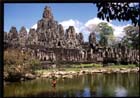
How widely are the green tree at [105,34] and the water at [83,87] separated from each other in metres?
0.44

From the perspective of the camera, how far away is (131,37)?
7.74 metres

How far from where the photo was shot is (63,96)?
7.55 metres

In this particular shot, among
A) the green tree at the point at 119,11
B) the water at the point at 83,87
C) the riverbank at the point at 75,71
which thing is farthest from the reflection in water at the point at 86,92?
the green tree at the point at 119,11

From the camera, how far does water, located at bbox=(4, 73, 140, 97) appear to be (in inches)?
297

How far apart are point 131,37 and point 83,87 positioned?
883 millimetres

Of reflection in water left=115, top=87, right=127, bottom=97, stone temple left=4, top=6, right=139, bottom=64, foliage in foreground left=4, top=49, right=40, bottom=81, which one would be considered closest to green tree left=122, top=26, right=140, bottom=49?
stone temple left=4, top=6, right=139, bottom=64

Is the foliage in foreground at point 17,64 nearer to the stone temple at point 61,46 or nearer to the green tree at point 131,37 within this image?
the stone temple at point 61,46

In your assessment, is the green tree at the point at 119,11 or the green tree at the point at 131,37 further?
the green tree at the point at 131,37

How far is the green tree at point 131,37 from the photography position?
7664mm

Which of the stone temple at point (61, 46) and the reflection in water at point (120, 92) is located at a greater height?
the stone temple at point (61, 46)

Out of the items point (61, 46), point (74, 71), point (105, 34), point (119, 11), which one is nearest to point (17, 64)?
point (61, 46)

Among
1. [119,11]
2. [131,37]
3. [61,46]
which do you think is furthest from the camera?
[61,46]

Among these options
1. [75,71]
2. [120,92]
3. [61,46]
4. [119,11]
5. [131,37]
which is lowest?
[120,92]

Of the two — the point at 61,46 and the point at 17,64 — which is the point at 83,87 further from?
the point at 17,64
